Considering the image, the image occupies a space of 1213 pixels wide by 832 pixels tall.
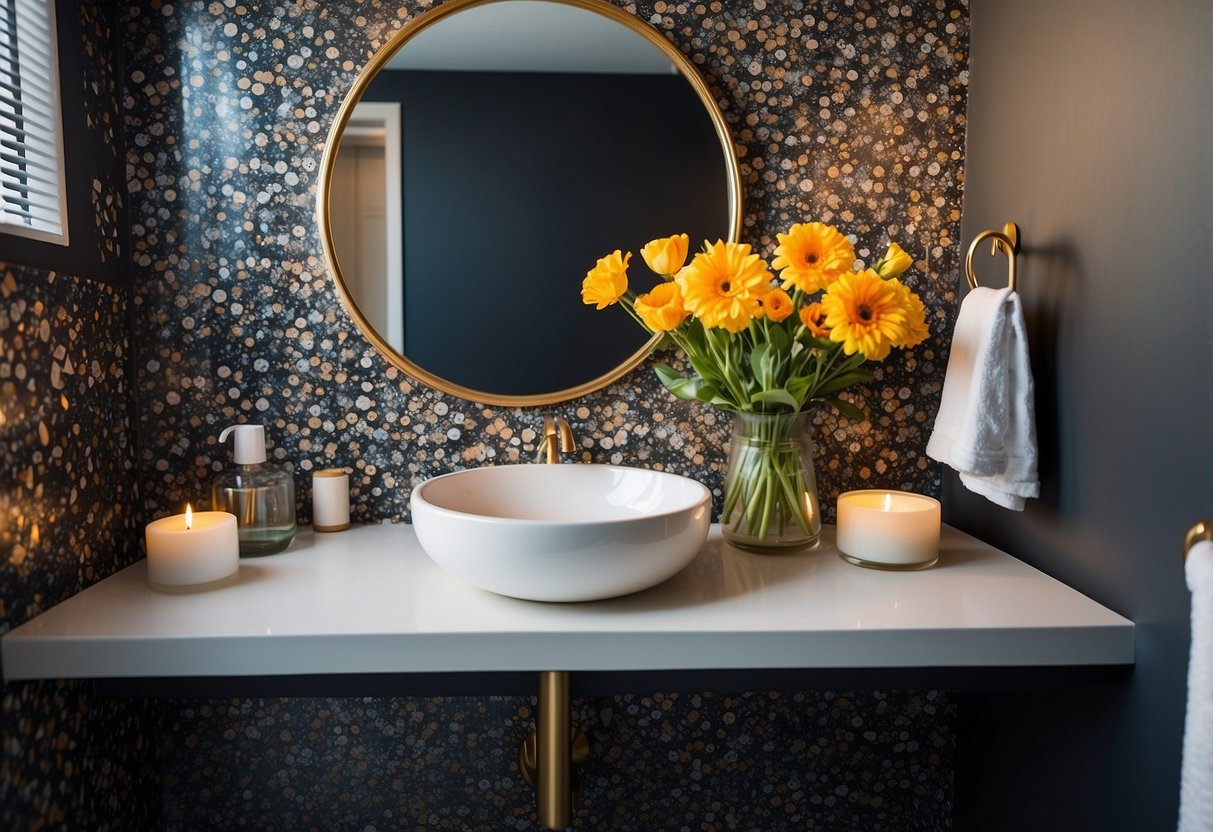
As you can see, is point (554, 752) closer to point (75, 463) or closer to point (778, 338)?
point (778, 338)

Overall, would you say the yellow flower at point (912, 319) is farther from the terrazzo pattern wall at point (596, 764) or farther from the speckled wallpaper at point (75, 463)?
the speckled wallpaper at point (75, 463)

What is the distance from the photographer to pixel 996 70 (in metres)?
1.37

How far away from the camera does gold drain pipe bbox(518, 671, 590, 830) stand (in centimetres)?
104

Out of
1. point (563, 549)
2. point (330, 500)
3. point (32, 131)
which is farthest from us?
point (330, 500)

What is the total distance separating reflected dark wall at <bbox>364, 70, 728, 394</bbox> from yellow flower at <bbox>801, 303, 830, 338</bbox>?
325 millimetres

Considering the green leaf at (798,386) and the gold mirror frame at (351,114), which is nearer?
the green leaf at (798,386)

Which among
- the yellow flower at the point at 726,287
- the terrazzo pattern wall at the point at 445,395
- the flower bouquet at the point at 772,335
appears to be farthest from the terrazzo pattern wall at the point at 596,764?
the yellow flower at the point at 726,287

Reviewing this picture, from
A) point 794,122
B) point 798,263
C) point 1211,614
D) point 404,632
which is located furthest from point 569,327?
point 1211,614

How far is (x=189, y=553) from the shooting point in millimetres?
1136

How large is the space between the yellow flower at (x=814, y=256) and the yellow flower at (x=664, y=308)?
0.17 m

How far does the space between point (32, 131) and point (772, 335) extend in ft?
3.73

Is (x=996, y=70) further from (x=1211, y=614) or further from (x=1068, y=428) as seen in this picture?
(x=1211, y=614)

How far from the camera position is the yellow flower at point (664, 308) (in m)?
1.20

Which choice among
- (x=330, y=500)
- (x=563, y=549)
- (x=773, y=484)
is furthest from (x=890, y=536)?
(x=330, y=500)
